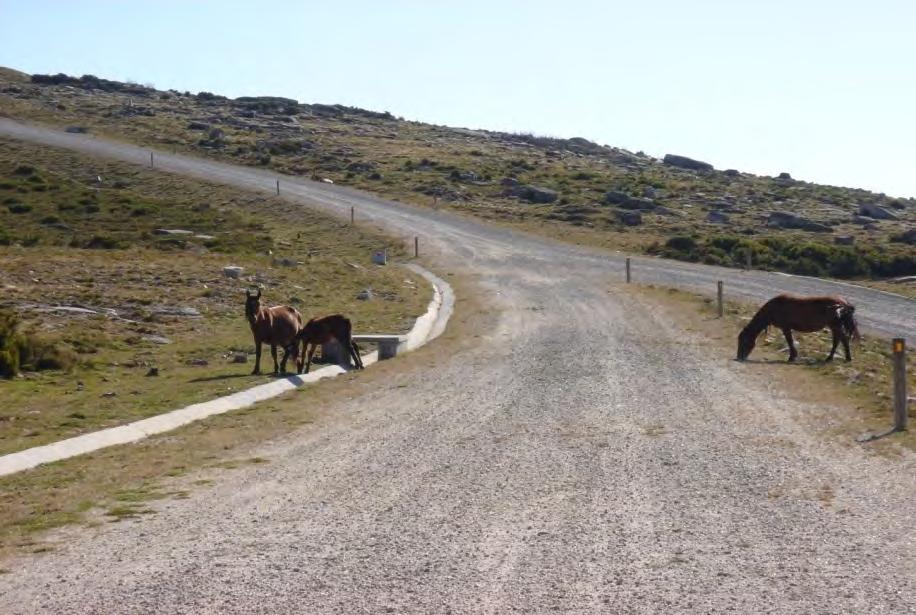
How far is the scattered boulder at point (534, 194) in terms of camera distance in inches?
2982

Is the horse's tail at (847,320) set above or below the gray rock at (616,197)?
below

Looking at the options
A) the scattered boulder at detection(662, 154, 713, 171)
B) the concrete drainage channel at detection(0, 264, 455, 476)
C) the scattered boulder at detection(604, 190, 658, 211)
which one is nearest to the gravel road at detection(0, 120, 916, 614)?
the concrete drainage channel at detection(0, 264, 455, 476)

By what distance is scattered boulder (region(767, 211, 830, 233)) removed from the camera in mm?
67375

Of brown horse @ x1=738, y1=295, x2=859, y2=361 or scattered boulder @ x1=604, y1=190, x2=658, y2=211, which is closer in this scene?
brown horse @ x1=738, y1=295, x2=859, y2=361

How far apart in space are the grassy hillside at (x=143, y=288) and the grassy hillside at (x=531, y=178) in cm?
1622

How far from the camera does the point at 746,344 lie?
23.9 meters

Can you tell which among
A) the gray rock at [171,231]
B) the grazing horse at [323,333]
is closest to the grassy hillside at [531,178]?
the gray rock at [171,231]

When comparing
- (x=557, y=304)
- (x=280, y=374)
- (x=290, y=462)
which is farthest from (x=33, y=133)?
(x=290, y=462)

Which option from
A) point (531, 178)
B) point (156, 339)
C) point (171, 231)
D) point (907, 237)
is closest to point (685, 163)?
point (531, 178)

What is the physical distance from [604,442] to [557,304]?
21646 millimetres

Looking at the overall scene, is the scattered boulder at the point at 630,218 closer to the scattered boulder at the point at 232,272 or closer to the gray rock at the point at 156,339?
the scattered boulder at the point at 232,272

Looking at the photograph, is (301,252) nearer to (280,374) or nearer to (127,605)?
(280,374)

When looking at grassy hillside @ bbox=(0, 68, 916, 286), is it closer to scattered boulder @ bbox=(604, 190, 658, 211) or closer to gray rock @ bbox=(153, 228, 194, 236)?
scattered boulder @ bbox=(604, 190, 658, 211)

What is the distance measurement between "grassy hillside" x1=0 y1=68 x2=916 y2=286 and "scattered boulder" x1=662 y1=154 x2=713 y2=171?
0.35 m
